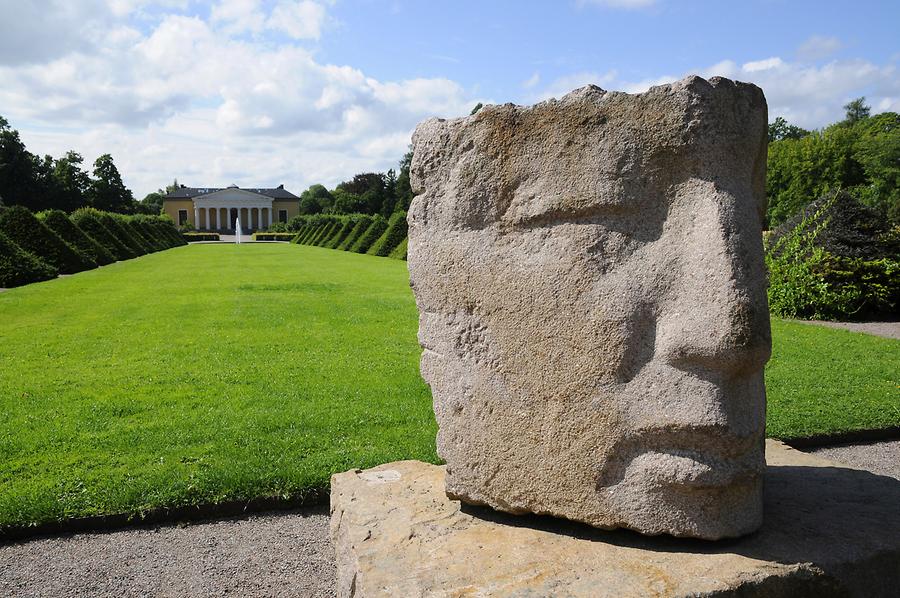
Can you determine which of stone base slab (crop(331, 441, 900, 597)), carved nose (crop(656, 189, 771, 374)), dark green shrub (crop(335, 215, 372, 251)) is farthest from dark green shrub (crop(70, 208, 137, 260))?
carved nose (crop(656, 189, 771, 374))

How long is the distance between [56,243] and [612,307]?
2480 cm

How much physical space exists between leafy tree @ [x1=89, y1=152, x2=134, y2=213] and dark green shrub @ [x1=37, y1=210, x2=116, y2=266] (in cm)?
4226

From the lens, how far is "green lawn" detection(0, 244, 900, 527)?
200 inches

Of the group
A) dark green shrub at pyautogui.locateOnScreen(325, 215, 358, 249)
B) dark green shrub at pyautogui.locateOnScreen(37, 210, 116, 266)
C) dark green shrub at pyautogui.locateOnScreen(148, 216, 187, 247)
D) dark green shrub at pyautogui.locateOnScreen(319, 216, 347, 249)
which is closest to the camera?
dark green shrub at pyautogui.locateOnScreen(37, 210, 116, 266)

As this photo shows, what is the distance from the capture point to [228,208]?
348ft

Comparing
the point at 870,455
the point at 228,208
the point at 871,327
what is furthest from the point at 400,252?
the point at 228,208

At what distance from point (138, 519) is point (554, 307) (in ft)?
10.6

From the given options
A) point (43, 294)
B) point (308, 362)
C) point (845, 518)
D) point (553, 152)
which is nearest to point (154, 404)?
point (308, 362)

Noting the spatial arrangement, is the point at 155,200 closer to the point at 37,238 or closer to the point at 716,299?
the point at 37,238

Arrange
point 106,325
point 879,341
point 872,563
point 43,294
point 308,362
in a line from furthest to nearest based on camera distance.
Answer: point 43,294
point 106,325
point 879,341
point 308,362
point 872,563

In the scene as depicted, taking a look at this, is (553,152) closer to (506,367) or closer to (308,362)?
(506,367)

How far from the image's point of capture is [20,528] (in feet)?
14.6

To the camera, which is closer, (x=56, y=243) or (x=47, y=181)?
(x=56, y=243)

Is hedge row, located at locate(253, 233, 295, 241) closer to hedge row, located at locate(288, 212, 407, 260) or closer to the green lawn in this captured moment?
hedge row, located at locate(288, 212, 407, 260)
